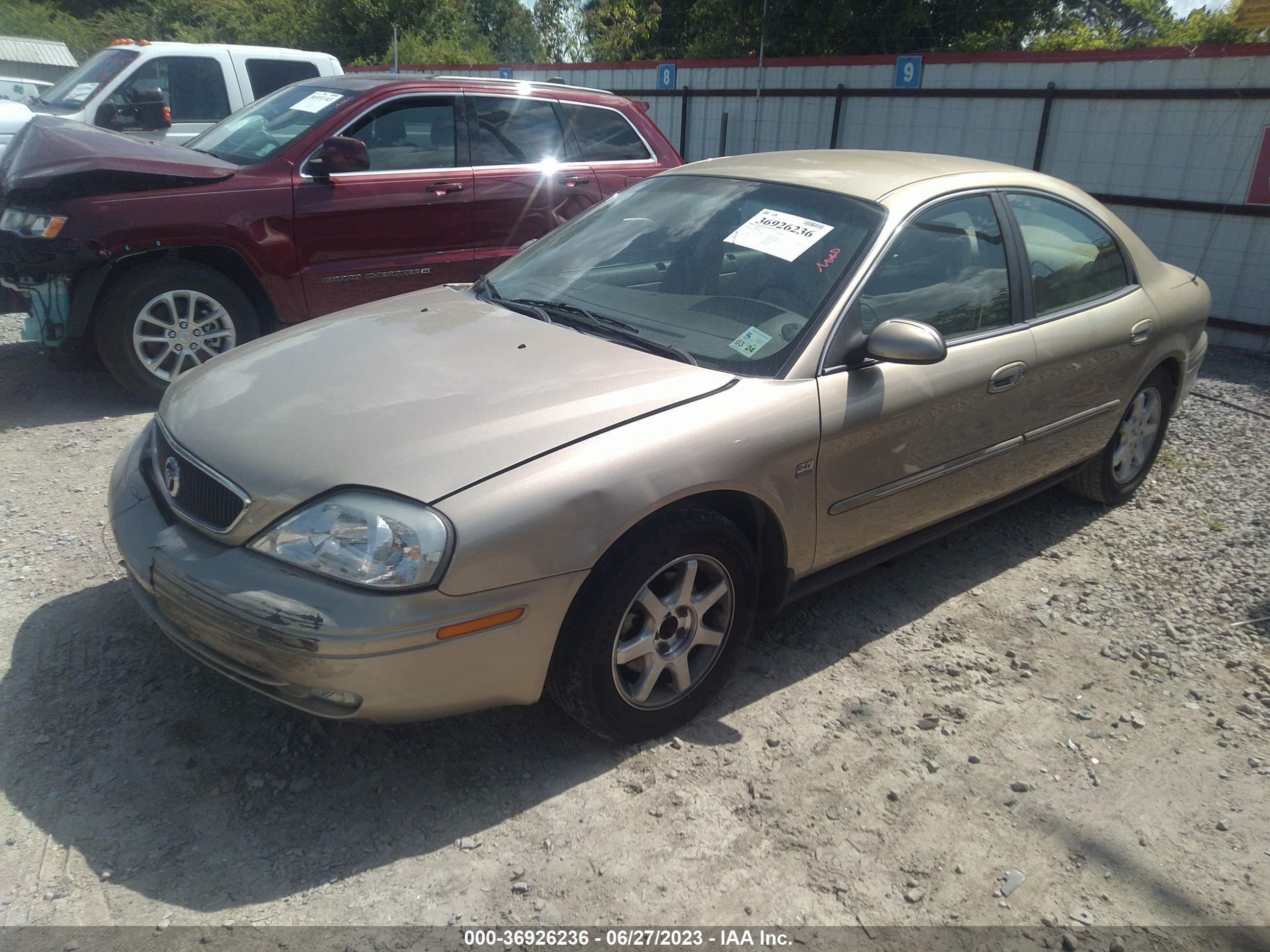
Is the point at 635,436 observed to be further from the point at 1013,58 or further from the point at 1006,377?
the point at 1013,58

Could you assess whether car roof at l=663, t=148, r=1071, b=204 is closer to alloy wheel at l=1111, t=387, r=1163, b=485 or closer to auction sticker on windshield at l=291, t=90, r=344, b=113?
alloy wheel at l=1111, t=387, r=1163, b=485

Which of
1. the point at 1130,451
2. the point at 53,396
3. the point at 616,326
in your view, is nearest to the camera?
the point at 616,326

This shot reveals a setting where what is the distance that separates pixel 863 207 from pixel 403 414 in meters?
1.83

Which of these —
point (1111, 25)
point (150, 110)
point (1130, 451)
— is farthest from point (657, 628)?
point (1111, 25)

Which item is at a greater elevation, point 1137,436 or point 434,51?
point 434,51

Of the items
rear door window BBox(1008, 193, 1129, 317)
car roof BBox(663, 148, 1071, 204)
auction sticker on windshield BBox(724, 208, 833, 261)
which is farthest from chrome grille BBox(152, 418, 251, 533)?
rear door window BBox(1008, 193, 1129, 317)

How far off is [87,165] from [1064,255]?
4875 millimetres

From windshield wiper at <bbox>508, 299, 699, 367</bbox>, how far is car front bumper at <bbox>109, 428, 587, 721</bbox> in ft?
2.96

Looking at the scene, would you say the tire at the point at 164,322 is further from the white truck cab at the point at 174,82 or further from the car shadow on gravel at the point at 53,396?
the white truck cab at the point at 174,82

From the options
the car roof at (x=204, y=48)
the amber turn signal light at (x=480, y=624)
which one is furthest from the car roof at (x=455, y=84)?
the amber turn signal light at (x=480, y=624)

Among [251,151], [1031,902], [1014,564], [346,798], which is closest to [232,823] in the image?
[346,798]

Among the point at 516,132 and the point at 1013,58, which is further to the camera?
the point at 1013,58

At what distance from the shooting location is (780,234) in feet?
11.4

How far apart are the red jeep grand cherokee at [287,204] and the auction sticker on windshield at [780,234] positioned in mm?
3065
